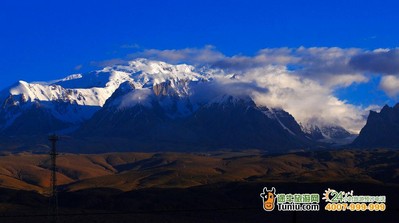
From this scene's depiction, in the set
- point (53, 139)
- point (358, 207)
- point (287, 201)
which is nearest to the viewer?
point (287, 201)

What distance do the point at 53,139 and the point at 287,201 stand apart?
163ft

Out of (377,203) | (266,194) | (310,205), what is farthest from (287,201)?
(377,203)

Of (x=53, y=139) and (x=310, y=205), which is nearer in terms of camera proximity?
(x=310, y=205)

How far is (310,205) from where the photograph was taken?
303ft

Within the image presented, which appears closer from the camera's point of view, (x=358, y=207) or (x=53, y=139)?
(x=358, y=207)

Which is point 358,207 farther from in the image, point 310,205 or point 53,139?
point 53,139

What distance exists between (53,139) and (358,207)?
53278 millimetres

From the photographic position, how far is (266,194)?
104m

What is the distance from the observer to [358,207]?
101875mm

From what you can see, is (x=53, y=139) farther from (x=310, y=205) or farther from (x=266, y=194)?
(x=310, y=205)

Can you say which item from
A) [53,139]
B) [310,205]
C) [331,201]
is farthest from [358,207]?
[53,139]

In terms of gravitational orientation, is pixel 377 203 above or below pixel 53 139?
below

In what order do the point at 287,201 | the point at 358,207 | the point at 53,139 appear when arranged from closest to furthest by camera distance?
the point at 287,201, the point at 358,207, the point at 53,139

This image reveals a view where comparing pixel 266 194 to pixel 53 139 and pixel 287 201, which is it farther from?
pixel 53 139
